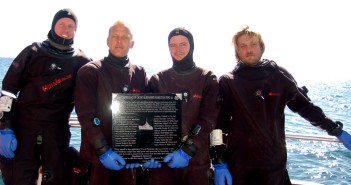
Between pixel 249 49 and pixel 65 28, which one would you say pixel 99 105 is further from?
pixel 249 49

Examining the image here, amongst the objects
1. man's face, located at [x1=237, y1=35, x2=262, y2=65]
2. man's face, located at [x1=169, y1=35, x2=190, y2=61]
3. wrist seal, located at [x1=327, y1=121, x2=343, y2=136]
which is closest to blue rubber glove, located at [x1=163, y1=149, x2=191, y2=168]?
man's face, located at [x1=169, y1=35, x2=190, y2=61]

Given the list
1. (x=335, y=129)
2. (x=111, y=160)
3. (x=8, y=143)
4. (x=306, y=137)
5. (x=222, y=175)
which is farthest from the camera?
(x=306, y=137)

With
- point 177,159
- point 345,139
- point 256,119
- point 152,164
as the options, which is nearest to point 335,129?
point 345,139

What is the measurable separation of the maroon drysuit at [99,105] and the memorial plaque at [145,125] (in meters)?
0.22

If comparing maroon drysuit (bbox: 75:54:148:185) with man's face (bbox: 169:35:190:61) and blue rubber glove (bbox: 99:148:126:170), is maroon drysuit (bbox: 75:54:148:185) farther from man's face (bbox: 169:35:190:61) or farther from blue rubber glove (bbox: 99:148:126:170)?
man's face (bbox: 169:35:190:61)

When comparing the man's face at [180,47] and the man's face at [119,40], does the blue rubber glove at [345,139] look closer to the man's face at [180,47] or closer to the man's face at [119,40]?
the man's face at [180,47]

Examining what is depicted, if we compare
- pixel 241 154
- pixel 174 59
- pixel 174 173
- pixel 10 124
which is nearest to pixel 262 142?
pixel 241 154

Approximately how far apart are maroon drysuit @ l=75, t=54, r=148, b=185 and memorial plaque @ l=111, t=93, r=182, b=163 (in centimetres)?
22

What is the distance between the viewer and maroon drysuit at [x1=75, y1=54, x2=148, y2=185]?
3.13 metres

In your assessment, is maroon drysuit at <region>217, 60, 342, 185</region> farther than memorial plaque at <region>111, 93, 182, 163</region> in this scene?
Yes

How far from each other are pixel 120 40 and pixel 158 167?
1.41 metres

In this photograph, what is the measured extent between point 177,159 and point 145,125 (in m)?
0.45

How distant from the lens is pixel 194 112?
3434 mm

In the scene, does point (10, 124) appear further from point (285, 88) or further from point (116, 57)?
point (285, 88)
